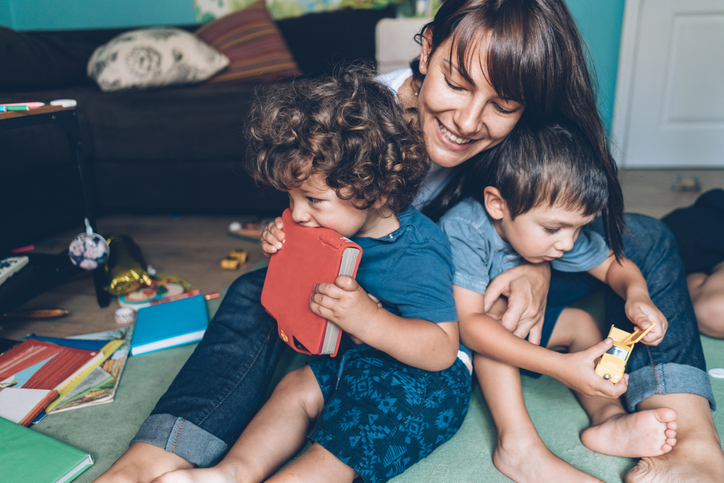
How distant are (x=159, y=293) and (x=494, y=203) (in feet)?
2.90

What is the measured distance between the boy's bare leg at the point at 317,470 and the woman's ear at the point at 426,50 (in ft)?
2.05

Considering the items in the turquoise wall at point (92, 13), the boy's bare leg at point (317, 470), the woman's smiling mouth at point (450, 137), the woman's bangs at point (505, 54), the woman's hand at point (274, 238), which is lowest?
the boy's bare leg at point (317, 470)

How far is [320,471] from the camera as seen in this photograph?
61 centimetres

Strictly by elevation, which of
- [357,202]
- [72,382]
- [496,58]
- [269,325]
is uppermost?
[496,58]

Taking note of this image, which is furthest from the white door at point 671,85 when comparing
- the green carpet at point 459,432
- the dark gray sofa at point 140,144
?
the green carpet at point 459,432

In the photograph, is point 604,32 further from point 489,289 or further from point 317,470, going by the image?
point 317,470

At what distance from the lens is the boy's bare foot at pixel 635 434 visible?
682 millimetres

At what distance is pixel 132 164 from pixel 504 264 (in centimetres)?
158

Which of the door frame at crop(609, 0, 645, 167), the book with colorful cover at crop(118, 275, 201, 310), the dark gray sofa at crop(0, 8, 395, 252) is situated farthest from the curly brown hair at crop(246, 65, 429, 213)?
the door frame at crop(609, 0, 645, 167)

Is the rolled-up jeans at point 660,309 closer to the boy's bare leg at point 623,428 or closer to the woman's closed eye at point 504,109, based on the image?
the boy's bare leg at point 623,428

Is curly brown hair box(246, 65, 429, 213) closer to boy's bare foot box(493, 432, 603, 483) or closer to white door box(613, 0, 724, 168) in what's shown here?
boy's bare foot box(493, 432, 603, 483)

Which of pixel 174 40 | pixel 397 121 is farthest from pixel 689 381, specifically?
pixel 174 40

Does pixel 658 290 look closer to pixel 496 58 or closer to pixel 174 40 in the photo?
pixel 496 58

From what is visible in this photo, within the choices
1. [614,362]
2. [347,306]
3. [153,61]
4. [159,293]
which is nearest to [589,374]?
[614,362]
